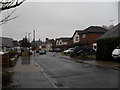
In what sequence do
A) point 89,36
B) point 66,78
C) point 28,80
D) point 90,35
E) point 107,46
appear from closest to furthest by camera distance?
point 28,80 < point 66,78 < point 107,46 < point 89,36 < point 90,35

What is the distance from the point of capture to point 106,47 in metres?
25.6

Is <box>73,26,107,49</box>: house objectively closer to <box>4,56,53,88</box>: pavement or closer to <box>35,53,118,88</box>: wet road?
<box>35,53,118,88</box>: wet road

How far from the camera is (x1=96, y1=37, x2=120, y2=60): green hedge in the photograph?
24684 millimetres

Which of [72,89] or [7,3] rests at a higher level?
[7,3]

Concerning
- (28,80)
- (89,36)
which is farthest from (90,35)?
(28,80)

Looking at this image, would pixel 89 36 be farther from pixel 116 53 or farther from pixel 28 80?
pixel 28 80

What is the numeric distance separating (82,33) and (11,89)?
54259 millimetres

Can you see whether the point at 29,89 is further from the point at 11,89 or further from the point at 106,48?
the point at 106,48

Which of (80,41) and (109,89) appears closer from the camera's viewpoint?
(109,89)

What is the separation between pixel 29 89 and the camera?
917 cm

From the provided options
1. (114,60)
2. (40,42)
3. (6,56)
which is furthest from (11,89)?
(40,42)

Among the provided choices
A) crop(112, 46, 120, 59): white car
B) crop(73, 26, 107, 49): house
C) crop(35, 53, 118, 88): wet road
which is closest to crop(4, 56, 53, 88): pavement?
crop(35, 53, 118, 88): wet road

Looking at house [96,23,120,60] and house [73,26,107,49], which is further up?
house [73,26,107,49]

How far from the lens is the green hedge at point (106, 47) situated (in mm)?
24684
